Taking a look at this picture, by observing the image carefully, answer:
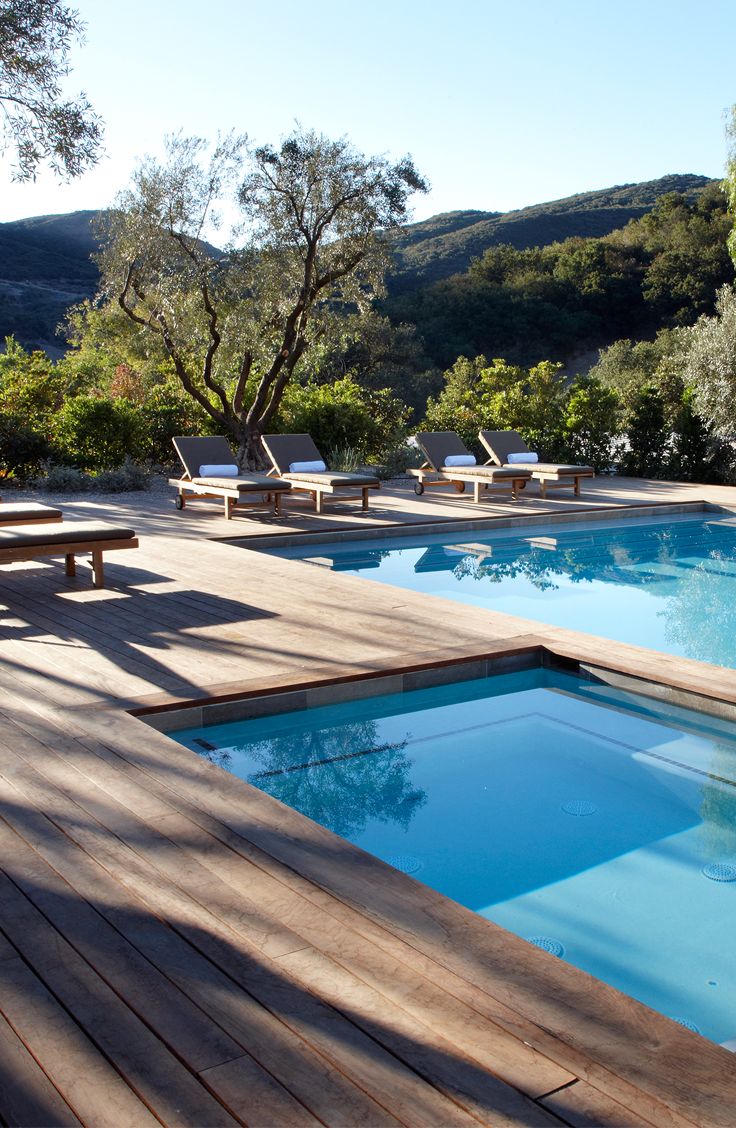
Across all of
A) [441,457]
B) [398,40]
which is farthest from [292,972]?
[398,40]

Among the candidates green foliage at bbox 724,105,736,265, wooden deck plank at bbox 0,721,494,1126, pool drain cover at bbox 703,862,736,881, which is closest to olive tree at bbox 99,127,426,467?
green foliage at bbox 724,105,736,265

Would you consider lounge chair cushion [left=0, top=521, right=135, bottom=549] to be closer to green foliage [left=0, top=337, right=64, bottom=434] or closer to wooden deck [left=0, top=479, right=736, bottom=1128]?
wooden deck [left=0, top=479, right=736, bottom=1128]

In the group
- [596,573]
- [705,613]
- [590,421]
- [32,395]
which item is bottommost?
[705,613]

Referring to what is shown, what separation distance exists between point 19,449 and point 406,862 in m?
9.93

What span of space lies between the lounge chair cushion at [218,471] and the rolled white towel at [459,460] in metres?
3.08

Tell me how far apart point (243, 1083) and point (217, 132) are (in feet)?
40.5

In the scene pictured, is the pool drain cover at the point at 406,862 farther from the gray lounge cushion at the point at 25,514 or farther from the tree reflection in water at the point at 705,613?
the gray lounge cushion at the point at 25,514

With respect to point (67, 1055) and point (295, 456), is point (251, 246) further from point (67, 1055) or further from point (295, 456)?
point (67, 1055)

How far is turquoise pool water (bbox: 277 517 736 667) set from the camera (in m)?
7.18

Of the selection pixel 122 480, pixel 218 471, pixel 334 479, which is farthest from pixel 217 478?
pixel 122 480

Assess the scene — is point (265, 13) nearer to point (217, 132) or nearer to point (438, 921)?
point (217, 132)

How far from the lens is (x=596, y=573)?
A: 30.0 feet

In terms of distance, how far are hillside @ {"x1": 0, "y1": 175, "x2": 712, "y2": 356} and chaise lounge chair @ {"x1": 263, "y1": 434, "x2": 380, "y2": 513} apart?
854 inches

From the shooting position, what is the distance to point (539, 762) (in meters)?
4.62
